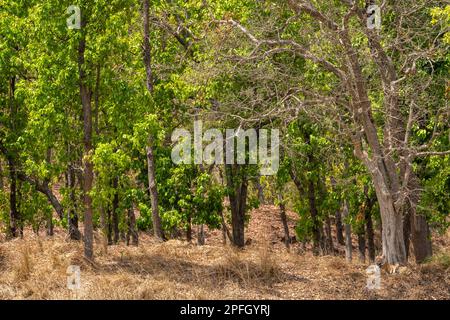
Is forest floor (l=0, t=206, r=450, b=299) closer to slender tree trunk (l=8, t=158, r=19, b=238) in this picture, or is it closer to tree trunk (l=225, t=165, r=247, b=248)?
slender tree trunk (l=8, t=158, r=19, b=238)

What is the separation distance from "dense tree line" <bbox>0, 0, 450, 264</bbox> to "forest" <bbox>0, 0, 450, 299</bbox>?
0.06 metres

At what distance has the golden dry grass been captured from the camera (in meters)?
14.0

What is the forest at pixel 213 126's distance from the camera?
49.0ft

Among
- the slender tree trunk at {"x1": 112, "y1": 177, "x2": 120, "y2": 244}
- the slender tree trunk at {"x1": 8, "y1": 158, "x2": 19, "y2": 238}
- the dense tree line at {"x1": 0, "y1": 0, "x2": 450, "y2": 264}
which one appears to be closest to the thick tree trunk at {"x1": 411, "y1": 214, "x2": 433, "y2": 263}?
the dense tree line at {"x1": 0, "y1": 0, "x2": 450, "y2": 264}

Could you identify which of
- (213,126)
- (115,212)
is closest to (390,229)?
(213,126)

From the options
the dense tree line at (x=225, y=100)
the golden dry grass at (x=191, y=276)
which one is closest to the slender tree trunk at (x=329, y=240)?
the dense tree line at (x=225, y=100)

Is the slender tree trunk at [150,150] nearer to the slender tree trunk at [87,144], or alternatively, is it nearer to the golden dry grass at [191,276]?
the golden dry grass at [191,276]

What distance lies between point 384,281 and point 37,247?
7319 mm

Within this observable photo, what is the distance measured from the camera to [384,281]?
49.4 ft

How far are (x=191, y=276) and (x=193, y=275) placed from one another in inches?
2.1

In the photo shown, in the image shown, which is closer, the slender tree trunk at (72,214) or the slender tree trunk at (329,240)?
the slender tree trunk at (72,214)

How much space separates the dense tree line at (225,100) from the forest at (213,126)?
0.19ft

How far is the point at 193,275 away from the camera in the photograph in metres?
15.4

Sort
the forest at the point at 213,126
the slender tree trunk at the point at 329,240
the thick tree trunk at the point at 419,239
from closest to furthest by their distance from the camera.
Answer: the forest at the point at 213,126 → the thick tree trunk at the point at 419,239 → the slender tree trunk at the point at 329,240
